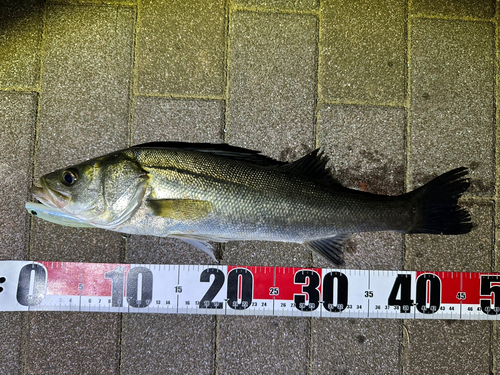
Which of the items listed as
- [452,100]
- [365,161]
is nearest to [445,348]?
[365,161]

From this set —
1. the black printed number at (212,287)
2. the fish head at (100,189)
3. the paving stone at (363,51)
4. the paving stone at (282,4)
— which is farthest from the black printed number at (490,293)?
the fish head at (100,189)

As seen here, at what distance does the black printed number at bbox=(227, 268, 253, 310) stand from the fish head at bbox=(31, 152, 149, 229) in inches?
45.1

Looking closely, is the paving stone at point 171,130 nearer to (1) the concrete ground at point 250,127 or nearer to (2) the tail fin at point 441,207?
(1) the concrete ground at point 250,127

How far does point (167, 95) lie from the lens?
3.10 meters

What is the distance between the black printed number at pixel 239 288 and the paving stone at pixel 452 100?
6.11ft

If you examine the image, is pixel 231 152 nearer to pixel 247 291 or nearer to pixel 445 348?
pixel 247 291

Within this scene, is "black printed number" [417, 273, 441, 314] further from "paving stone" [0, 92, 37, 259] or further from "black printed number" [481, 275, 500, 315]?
"paving stone" [0, 92, 37, 259]

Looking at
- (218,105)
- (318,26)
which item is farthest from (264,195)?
(318,26)

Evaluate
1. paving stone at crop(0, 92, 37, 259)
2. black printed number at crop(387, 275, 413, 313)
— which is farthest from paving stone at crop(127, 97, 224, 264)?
black printed number at crop(387, 275, 413, 313)

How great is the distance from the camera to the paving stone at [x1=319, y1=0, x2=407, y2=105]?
318 cm

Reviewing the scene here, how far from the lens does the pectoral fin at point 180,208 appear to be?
2453mm

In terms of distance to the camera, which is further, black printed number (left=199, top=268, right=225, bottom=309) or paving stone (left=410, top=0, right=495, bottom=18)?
paving stone (left=410, top=0, right=495, bottom=18)

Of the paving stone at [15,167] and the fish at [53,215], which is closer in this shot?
the fish at [53,215]

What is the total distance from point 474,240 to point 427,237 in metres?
0.47
